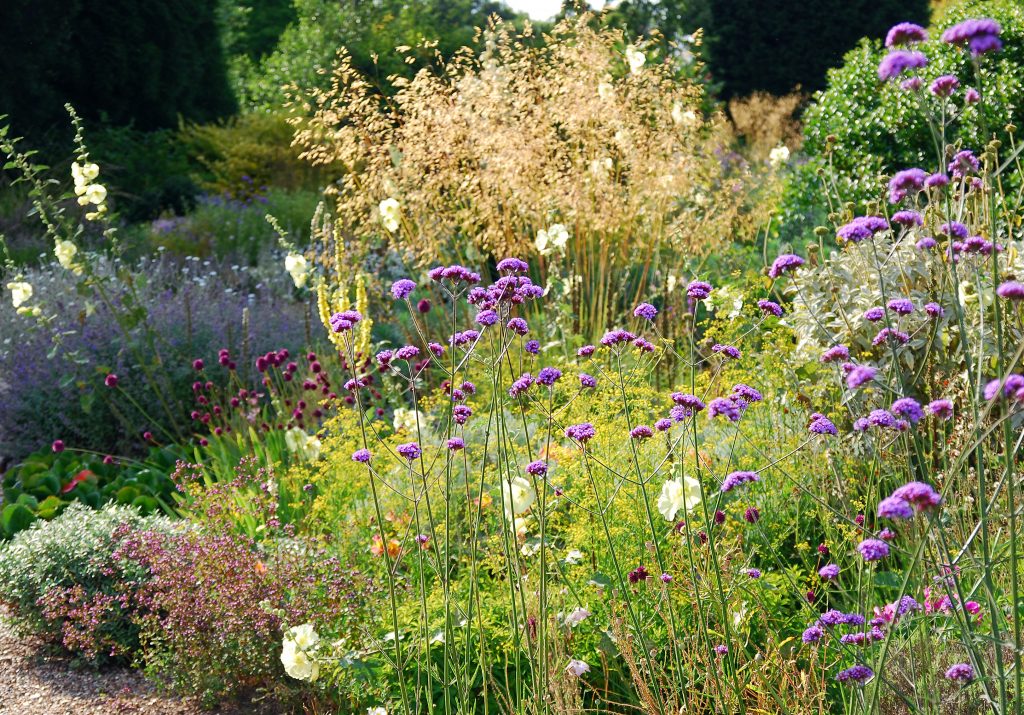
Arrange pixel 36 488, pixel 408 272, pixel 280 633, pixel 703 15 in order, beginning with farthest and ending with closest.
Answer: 1. pixel 703 15
2. pixel 408 272
3. pixel 36 488
4. pixel 280 633

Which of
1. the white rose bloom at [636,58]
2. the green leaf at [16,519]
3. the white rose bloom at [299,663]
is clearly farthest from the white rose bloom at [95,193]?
the white rose bloom at [299,663]

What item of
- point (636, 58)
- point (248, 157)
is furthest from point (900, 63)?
point (248, 157)

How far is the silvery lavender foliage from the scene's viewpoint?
18.4 feet

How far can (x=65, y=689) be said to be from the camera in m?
3.39

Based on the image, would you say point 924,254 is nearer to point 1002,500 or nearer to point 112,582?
point 1002,500

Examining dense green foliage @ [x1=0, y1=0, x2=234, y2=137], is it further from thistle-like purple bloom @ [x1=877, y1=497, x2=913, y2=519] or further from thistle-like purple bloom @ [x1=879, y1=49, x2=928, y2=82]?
thistle-like purple bloom @ [x1=877, y1=497, x2=913, y2=519]

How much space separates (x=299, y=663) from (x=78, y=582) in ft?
5.16

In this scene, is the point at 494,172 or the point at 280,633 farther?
the point at 494,172

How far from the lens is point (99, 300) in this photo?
6281 mm

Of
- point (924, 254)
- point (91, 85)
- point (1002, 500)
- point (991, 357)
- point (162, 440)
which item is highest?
point (91, 85)

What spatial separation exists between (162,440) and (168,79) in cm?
1126

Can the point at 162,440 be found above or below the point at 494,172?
below

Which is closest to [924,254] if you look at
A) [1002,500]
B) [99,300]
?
[1002,500]

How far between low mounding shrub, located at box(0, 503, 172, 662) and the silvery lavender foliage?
1.55 metres
